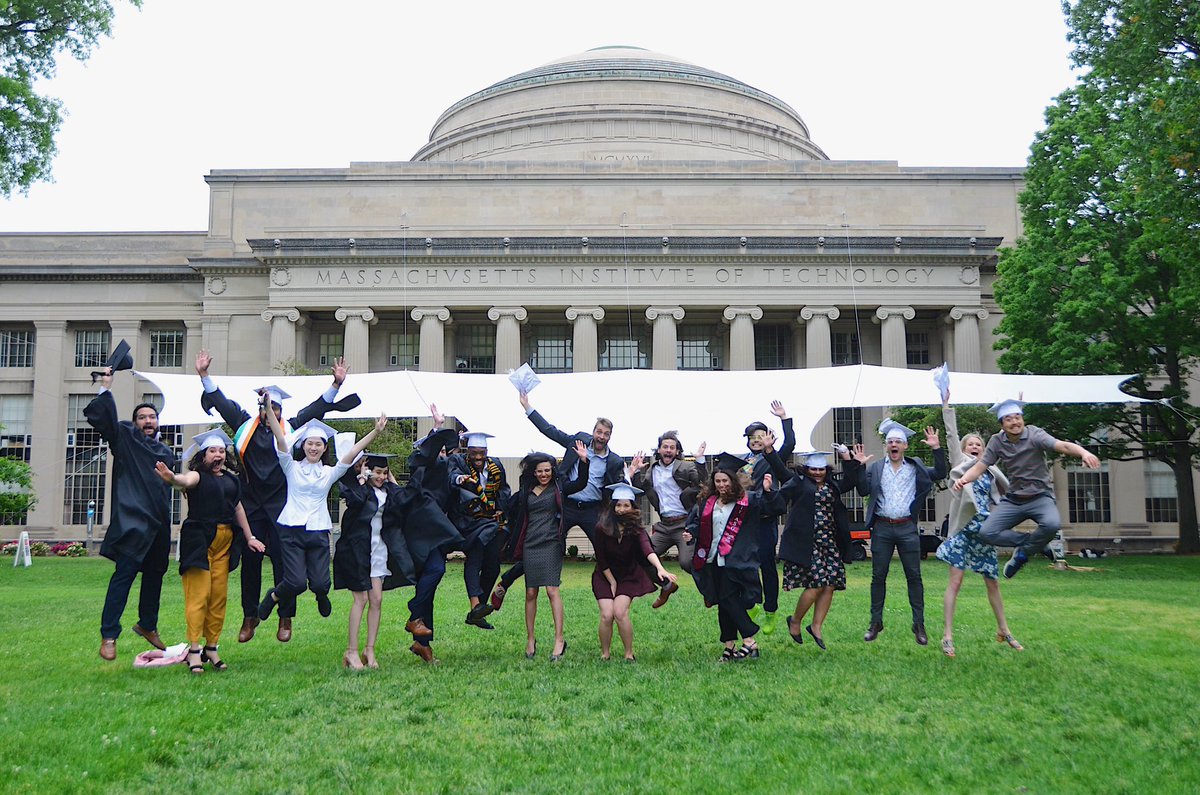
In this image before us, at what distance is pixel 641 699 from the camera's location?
9391 millimetres

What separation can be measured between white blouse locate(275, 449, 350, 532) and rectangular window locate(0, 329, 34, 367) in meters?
45.5

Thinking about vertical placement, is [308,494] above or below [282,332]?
below

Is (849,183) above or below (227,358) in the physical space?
above

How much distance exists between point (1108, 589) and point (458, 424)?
48.6 feet

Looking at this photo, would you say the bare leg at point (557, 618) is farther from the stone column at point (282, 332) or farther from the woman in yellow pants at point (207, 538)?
the stone column at point (282, 332)

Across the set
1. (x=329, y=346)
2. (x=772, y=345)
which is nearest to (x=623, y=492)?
(x=772, y=345)

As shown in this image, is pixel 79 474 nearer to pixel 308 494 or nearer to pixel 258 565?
pixel 258 565

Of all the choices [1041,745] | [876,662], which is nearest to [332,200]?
[876,662]

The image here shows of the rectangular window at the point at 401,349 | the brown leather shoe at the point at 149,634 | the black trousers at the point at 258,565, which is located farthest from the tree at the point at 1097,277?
the rectangular window at the point at 401,349

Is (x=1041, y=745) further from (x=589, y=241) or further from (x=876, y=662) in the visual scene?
(x=589, y=241)

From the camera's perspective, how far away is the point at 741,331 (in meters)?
45.7

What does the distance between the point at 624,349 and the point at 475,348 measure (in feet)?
22.1

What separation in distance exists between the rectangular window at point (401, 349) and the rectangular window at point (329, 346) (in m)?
2.51

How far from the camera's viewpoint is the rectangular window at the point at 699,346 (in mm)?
49188
